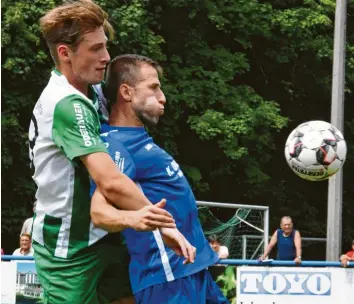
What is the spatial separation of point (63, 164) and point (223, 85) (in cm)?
2260

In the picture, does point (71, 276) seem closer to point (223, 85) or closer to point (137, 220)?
point (137, 220)

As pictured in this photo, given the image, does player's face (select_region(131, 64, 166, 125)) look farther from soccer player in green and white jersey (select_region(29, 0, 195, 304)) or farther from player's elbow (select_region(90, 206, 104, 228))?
player's elbow (select_region(90, 206, 104, 228))

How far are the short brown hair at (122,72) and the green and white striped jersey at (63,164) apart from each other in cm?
42

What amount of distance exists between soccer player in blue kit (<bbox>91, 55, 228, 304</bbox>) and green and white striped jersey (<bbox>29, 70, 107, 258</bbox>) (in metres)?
0.34

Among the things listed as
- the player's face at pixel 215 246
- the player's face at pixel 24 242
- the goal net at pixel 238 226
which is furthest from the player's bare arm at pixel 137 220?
the goal net at pixel 238 226

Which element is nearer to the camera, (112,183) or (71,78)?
(112,183)

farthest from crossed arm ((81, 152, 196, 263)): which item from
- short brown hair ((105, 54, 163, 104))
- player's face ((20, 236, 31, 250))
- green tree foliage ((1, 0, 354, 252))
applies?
green tree foliage ((1, 0, 354, 252))

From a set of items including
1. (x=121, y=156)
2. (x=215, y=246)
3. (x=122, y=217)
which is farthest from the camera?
Result: (x=215, y=246)

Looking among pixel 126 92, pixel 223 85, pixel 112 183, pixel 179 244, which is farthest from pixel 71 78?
pixel 223 85

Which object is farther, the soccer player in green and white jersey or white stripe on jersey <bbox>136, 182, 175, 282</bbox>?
white stripe on jersey <bbox>136, 182, 175, 282</bbox>

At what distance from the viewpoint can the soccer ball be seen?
1329 centimetres

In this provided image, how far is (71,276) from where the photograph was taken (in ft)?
15.4

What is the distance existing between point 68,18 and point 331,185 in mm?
15466

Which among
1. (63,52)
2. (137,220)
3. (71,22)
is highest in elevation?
(71,22)
